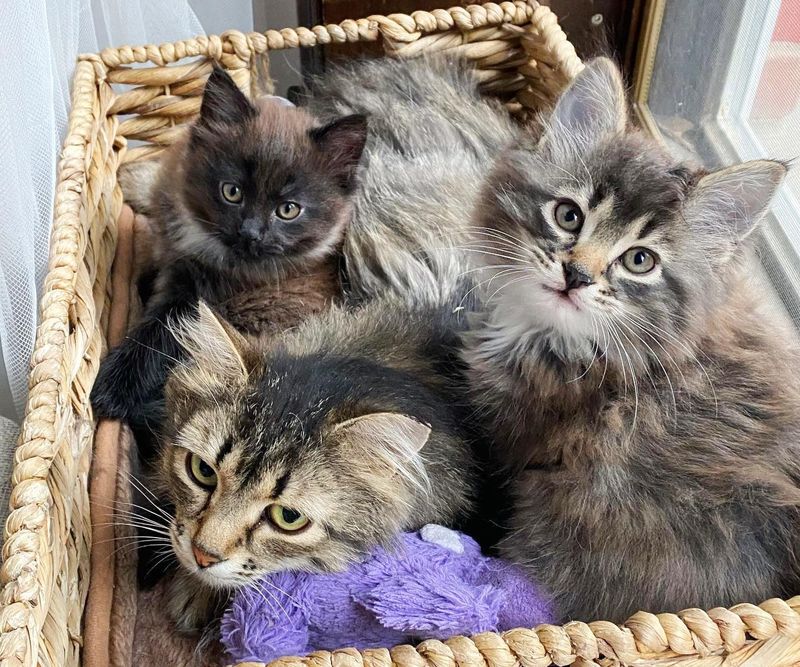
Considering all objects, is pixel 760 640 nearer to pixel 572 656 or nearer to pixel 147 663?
pixel 572 656

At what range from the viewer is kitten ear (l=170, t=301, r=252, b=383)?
128cm

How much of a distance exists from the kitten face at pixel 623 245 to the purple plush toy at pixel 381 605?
1.31 ft

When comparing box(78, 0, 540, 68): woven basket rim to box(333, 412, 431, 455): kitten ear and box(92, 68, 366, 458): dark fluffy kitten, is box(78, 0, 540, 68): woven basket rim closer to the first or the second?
box(92, 68, 366, 458): dark fluffy kitten

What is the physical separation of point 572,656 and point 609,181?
2.37 feet

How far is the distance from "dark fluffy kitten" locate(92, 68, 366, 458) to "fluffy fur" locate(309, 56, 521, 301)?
0.10 m

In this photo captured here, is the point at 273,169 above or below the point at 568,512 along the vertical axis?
above

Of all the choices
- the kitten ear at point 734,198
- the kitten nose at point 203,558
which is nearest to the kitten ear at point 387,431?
the kitten nose at point 203,558

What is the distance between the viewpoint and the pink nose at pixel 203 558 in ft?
4.00

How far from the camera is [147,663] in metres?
1.43

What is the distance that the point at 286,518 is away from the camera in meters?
1.24

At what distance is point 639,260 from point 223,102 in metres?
1.05

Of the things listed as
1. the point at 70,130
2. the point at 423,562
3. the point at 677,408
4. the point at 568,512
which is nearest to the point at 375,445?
the point at 423,562

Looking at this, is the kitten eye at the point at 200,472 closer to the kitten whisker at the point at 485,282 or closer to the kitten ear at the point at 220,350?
the kitten ear at the point at 220,350

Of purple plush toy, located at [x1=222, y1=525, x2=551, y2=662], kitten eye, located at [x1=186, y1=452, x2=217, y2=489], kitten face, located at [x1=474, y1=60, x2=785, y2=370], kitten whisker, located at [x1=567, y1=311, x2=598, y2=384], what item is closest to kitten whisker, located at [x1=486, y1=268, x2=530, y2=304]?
kitten face, located at [x1=474, y1=60, x2=785, y2=370]
